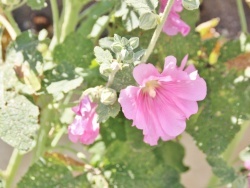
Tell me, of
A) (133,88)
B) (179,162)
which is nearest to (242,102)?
(179,162)

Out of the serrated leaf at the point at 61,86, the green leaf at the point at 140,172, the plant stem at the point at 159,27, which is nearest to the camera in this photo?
the plant stem at the point at 159,27

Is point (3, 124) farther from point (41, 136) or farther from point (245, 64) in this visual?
point (245, 64)

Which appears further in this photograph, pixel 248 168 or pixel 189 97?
pixel 248 168

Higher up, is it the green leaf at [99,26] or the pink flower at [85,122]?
the pink flower at [85,122]

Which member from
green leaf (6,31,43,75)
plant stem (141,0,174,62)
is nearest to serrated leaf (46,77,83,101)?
green leaf (6,31,43,75)

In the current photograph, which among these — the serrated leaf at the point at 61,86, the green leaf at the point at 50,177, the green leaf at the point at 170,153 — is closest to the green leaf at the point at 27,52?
the serrated leaf at the point at 61,86

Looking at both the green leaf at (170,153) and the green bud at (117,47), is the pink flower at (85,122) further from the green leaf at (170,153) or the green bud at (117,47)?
the green leaf at (170,153)
